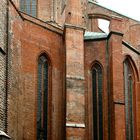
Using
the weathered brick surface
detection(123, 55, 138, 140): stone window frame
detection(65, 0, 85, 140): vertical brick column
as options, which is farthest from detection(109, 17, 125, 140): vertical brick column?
the weathered brick surface

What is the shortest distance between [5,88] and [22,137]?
2.69 meters

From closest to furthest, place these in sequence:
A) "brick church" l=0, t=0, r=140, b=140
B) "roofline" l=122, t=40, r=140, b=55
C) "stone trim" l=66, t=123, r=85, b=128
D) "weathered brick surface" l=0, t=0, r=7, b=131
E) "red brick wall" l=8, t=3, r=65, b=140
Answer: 1. "weathered brick surface" l=0, t=0, r=7, b=131
2. "red brick wall" l=8, t=3, r=65, b=140
3. "brick church" l=0, t=0, r=140, b=140
4. "stone trim" l=66, t=123, r=85, b=128
5. "roofline" l=122, t=40, r=140, b=55

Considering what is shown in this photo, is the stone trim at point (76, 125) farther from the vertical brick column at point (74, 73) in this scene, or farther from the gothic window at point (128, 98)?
the gothic window at point (128, 98)

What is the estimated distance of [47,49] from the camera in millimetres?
20984

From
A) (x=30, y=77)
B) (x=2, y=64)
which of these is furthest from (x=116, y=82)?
(x=2, y=64)

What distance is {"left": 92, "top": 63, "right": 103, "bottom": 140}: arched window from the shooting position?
70.2 feet

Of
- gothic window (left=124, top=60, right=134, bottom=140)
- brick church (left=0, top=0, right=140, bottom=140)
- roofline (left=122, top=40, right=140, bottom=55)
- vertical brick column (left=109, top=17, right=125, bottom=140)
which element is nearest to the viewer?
brick church (left=0, top=0, right=140, bottom=140)

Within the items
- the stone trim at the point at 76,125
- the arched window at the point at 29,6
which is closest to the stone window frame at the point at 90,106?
the stone trim at the point at 76,125

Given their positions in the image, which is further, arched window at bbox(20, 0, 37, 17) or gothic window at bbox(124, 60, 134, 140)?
arched window at bbox(20, 0, 37, 17)

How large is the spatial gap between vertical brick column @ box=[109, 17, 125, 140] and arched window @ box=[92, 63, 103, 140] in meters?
0.80

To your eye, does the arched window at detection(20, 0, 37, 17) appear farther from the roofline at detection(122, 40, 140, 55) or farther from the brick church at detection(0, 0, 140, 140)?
the roofline at detection(122, 40, 140, 55)

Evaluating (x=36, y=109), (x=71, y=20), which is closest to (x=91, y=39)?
(x=71, y=20)

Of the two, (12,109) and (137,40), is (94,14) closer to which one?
(137,40)

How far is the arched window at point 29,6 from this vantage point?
2566 cm
